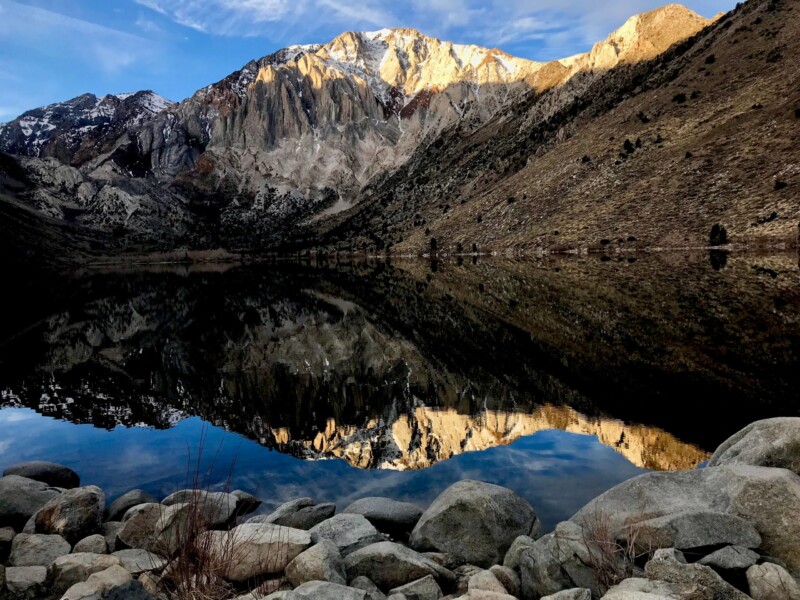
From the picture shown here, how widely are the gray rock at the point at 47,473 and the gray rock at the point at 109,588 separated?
1100 centimetres

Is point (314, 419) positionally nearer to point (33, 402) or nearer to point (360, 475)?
point (360, 475)

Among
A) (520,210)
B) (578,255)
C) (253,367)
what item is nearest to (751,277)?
(253,367)

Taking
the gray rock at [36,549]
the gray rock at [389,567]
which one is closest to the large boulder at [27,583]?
the gray rock at [36,549]

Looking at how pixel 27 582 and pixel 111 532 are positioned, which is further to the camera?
pixel 111 532

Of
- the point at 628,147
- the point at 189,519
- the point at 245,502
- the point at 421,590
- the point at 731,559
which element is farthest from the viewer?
the point at 628,147

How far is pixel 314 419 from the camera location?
2370 cm

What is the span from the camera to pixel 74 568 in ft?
32.7

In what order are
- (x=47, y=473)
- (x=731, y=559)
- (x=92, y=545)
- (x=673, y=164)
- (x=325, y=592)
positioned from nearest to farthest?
(x=325, y=592) → (x=731, y=559) → (x=92, y=545) → (x=47, y=473) → (x=673, y=164)

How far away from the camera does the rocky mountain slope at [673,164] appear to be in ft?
296

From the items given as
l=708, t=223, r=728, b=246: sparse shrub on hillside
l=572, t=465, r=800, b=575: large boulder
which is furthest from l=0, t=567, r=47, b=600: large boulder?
l=708, t=223, r=728, b=246: sparse shrub on hillside

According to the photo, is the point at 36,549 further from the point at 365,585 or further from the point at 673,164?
the point at 673,164

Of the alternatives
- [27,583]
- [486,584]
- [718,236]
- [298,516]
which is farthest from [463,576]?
[718,236]

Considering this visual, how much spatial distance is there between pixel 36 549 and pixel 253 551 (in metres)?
5.63

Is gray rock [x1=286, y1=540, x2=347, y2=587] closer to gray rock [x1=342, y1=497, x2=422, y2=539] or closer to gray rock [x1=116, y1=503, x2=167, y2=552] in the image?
gray rock [x1=342, y1=497, x2=422, y2=539]
